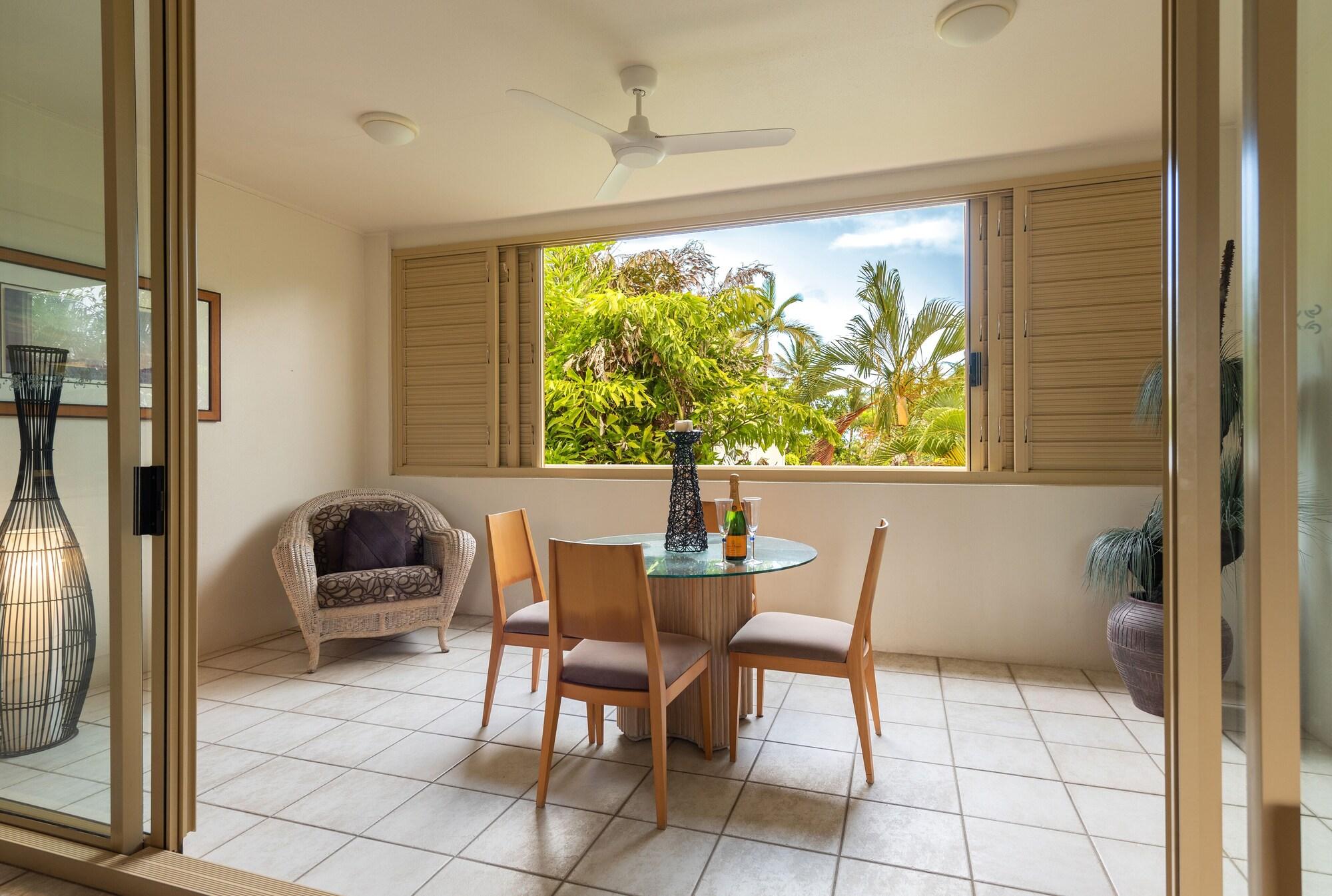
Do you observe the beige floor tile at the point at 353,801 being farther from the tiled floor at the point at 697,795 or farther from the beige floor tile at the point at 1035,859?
the beige floor tile at the point at 1035,859

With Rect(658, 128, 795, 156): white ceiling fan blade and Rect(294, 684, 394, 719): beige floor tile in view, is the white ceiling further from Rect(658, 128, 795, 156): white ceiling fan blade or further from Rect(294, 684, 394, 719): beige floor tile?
Rect(294, 684, 394, 719): beige floor tile

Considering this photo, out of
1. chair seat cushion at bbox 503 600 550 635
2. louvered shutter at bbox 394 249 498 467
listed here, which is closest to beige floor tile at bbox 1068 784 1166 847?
chair seat cushion at bbox 503 600 550 635

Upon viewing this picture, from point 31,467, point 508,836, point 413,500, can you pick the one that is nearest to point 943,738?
point 508,836

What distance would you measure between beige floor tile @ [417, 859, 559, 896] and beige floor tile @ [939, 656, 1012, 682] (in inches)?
93.3

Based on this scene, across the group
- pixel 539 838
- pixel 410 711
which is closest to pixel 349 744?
pixel 410 711

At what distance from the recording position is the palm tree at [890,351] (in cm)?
645

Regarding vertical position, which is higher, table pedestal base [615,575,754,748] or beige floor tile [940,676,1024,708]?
table pedestal base [615,575,754,748]

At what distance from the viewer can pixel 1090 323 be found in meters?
3.57

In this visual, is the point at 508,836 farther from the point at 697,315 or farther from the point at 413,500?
the point at 697,315

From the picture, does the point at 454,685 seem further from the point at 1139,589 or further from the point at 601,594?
the point at 1139,589

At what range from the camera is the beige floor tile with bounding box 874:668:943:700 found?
10.6ft

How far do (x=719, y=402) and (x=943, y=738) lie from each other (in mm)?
4054

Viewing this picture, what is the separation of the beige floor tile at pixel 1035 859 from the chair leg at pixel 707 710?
2.84ft

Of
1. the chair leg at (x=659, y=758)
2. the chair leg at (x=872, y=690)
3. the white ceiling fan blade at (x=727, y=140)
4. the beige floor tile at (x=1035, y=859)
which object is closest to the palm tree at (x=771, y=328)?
the white ceiling fan blade at (x=727, y=140)
